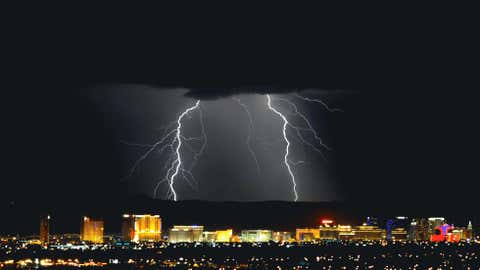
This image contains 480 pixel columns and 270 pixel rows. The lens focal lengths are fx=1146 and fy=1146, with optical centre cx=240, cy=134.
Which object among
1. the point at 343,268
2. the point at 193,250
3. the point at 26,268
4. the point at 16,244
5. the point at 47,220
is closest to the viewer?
the point at 26,268

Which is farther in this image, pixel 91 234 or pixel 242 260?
pixel 91 234

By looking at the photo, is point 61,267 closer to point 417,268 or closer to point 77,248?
point 417,268

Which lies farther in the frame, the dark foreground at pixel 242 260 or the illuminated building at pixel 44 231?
the illuminated building at pixel 44 231

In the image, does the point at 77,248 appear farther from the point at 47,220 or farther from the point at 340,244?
the point at 340,244

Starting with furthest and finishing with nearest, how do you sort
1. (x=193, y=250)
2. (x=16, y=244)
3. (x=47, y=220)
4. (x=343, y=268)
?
(x=47, y=220), (x=16, y=244), (x=193, y=250), (x=343, y=268)

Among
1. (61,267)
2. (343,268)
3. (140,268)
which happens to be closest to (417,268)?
(343,268)

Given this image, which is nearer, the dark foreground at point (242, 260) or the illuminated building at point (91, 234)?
the dark foreground at point (242, 260)

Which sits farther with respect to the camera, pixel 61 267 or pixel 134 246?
pixel 134 246

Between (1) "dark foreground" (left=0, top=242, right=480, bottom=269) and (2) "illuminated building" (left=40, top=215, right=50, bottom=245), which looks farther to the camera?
(2) "illuminated building" (left=40, top=215, right=50, bottom=245)

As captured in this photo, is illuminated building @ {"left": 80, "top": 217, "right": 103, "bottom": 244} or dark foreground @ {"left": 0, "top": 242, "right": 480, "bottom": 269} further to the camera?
illuminated building @ {"left": 80, "top": 217, "right": 103, "bottom": 244}

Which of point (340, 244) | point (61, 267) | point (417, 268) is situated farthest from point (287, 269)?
point (340, 244)
